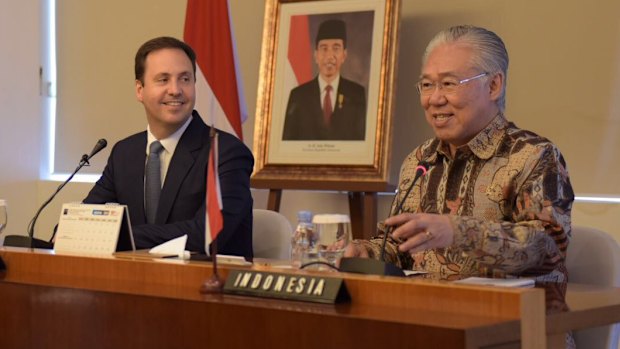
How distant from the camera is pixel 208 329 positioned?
1812mm

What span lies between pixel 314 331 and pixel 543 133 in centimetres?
292

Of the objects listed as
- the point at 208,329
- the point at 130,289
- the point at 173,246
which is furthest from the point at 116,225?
the point at 208,329

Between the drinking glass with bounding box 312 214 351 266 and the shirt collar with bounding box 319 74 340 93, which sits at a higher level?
the shirt collar with bounding box 319 74 340 93

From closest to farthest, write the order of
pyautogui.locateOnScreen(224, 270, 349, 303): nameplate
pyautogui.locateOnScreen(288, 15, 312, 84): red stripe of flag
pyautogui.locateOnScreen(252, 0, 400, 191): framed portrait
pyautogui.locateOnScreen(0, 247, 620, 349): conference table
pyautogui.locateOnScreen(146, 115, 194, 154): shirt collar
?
pyautogui.locateOnScreen(0, 247, 620, 349): conference table, pyautogui.locateOnScreen(224, 270, 349, 303): nameplate, pyautogui.locateOnScreen(146, 115, 194, 154): shirt collar, pyautogui.locateOnScreen(252, 0, 400, 191): framed portrait, pyautogui.locateOnScreen(288, 15, 312, 84): red stripe of flag

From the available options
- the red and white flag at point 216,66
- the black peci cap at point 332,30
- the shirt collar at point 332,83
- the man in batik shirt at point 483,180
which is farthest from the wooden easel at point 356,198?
the man in batik shirt at point 483,180

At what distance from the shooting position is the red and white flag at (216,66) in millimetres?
4898

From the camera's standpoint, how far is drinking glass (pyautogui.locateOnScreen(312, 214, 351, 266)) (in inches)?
87.5

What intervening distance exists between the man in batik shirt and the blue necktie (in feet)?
3.09

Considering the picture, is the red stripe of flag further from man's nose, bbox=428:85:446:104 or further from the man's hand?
the man's hand

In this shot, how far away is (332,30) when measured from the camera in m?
4.69

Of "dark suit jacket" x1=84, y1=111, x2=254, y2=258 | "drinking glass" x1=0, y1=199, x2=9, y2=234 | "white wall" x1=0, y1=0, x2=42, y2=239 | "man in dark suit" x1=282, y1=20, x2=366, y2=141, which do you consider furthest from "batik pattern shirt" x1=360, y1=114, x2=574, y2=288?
"white wall" x1=0, y1=0, x2=42, y2=239

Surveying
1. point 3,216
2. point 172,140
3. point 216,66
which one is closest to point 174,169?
point 172,140

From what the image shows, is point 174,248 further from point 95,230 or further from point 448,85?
point 448,85

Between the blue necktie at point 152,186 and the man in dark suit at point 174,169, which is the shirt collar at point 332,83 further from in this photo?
the blue necktie at point 152,186
